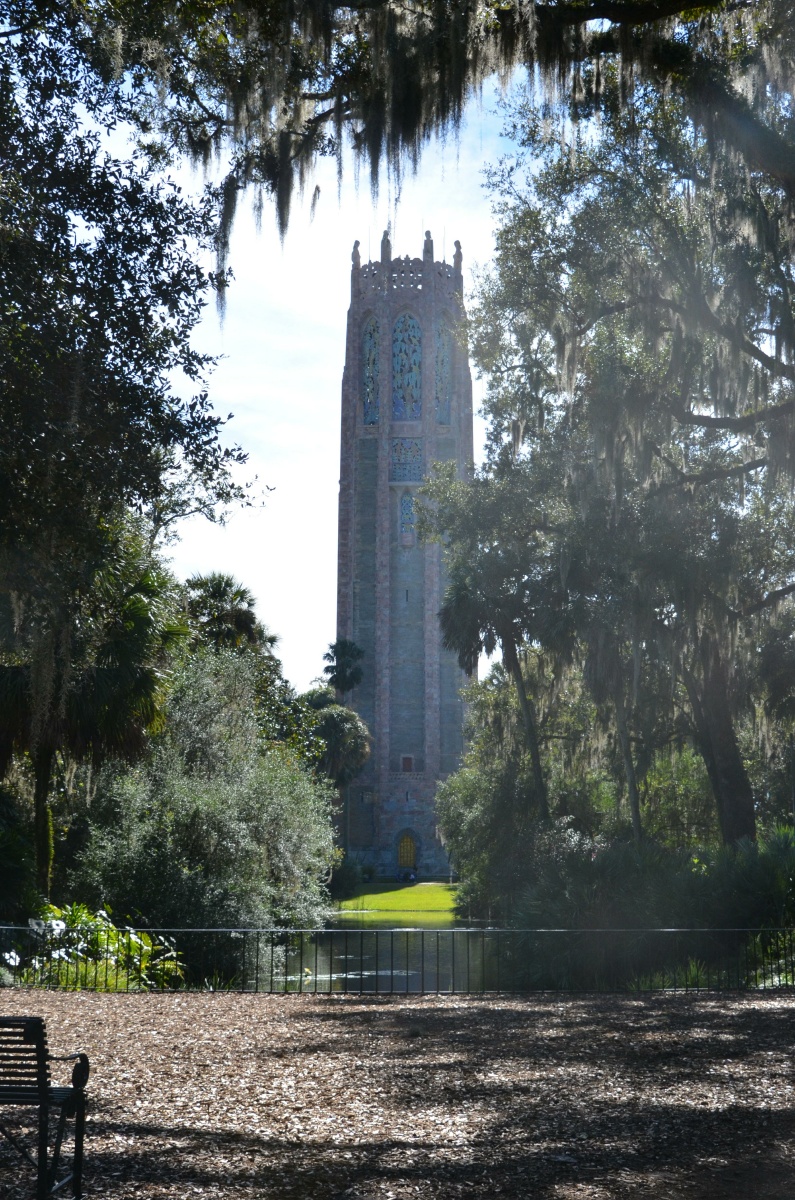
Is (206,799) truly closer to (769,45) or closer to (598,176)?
(598,176)

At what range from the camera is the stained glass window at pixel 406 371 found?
227ft

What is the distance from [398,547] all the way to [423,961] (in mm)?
54159

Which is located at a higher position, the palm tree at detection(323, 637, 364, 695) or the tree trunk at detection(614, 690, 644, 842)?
the palm tree at detection(323, 637, 364, 695)

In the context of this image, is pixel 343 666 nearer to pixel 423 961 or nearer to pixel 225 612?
pixel 225 612

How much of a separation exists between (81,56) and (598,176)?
943 cm

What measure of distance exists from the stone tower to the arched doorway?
2.2 inches

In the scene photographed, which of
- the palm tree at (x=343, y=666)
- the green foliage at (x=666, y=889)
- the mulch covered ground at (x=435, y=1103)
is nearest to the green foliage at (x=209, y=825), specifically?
the green foliage at (x=666, y=889)

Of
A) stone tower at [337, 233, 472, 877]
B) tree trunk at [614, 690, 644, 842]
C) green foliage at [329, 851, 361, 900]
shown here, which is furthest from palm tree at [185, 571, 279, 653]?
stone tower at [337, 233, 472, 877]

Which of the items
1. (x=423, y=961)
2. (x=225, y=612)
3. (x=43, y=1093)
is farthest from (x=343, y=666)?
(x=43, y=1093)

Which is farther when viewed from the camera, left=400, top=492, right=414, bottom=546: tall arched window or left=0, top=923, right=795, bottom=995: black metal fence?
left=400, top=492, right=414, bottom=546: tall arched window

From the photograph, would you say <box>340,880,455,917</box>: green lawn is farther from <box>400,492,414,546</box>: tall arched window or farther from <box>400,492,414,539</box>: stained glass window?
→ <box>400,492,414,539</box>: stained glass window

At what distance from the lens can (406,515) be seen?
2660 inches

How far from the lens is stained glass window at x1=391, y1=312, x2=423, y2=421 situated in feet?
227

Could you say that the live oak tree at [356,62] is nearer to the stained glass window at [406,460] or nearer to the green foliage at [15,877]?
the green foliage at [15,877]
